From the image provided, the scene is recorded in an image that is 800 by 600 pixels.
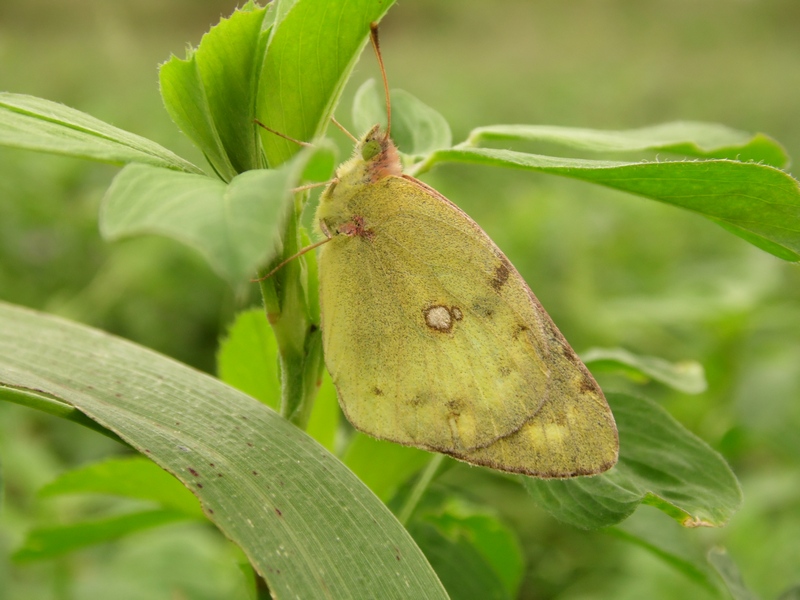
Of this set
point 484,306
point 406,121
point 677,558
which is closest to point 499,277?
point 484,306

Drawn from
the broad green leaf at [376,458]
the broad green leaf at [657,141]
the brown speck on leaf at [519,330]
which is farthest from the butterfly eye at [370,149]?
the broad green leaf at [376,458]

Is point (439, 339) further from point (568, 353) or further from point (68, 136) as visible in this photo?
point (68, 136)

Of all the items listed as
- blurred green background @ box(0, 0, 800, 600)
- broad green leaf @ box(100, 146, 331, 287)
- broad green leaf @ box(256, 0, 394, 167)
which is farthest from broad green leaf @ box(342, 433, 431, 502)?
broad green leaf @ box(100, 146, 331, 287)

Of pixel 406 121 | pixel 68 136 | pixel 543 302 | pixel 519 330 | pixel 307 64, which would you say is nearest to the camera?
pixel 68 136

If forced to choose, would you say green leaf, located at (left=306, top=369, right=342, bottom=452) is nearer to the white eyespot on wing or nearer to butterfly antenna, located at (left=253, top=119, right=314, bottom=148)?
the white eyespot on wing

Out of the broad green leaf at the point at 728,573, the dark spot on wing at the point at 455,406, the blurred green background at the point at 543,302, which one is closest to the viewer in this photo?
the broad green leaf at the point at 728,573

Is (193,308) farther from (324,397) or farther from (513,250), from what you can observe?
(324,397)

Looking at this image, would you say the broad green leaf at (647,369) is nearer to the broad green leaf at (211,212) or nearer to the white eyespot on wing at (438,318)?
the white eyespot on wing at (438,318)
